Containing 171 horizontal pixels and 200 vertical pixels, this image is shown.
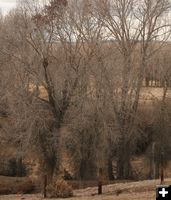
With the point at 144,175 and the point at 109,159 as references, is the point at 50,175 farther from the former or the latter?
the point at 144,175

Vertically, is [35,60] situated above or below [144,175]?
above

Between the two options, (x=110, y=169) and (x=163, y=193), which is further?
(x=110, y=169)

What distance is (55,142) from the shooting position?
83.8 feet

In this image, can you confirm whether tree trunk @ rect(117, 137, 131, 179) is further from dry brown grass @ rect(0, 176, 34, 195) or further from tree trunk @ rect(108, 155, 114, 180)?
dry brown grass @ rect(0, 176, 34, 195)

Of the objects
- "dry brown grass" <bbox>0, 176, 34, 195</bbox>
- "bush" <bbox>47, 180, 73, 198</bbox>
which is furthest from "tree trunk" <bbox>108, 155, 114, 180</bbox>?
"bush" <bbox>47, 180, 73, 198</bbox>

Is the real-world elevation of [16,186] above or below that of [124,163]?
below

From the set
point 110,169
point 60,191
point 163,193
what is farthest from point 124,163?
point 163,193

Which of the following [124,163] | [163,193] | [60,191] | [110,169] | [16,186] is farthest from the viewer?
[124,163]

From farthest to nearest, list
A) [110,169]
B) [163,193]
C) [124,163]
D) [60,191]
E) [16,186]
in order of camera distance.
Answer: [124,163] → [110,169] → [16,186] → [60,191] → [163,193]

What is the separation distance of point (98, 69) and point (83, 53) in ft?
4.28

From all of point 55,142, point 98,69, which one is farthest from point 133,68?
point 55,142

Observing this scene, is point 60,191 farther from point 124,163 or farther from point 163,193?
point 163,193

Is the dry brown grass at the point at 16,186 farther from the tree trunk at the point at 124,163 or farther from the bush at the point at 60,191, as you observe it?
the bush at the point at 60,191

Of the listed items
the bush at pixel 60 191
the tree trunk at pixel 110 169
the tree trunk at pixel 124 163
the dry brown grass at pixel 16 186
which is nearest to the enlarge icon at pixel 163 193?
the bush at pixel 60 191
